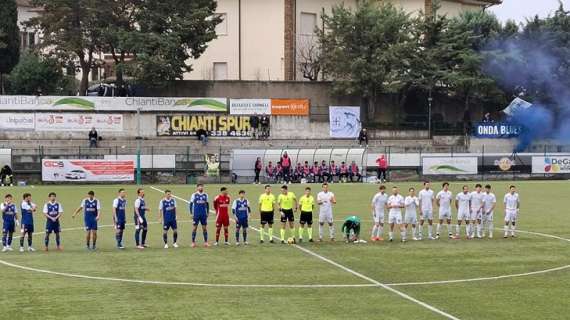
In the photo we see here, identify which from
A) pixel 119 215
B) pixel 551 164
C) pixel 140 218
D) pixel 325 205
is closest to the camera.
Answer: pixel 119 215

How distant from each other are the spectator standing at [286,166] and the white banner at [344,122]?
37.5ft

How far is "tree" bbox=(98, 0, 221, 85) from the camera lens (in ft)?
235

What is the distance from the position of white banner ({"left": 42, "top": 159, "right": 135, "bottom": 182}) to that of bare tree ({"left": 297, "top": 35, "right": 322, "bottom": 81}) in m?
25.8

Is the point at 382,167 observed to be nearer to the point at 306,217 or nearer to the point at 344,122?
the point at 344,122

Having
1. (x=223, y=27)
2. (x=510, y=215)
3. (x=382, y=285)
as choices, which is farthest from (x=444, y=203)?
(x=223, y=27)

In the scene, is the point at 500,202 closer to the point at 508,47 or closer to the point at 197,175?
the point at 197,175

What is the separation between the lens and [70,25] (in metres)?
74.0

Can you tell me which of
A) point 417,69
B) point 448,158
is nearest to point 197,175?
point 448,158

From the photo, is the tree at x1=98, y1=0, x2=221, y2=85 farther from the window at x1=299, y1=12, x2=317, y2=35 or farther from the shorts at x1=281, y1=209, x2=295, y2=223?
the shorts at x1=281, y1=209, x2=295, y2=223

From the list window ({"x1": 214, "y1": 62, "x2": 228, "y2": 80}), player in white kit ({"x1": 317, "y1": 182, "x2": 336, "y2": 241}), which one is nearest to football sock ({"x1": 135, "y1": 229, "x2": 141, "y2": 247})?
player in white kit ({"x1": 317, "y1": 182, "x2": 336, "y2": 241})

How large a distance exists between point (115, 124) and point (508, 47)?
34838mm

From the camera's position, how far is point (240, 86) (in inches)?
3073

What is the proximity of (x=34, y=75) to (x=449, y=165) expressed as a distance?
35485 millimetres

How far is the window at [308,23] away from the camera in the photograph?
85125 mm
